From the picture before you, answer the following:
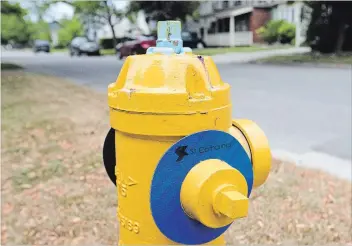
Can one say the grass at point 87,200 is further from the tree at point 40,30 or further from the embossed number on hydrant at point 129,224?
the tree at point 40,30

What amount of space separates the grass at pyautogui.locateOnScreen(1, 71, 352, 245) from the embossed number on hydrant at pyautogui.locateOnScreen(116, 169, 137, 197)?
1484mm

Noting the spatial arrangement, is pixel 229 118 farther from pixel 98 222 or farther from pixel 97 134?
pixel 97 134

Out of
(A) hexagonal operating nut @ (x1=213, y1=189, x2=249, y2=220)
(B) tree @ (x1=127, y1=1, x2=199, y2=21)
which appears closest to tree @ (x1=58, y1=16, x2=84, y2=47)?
(B) tree @ (x1=127, y1=1, x2=199, y2=21)

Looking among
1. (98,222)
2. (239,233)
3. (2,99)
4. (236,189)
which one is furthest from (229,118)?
(2,99)

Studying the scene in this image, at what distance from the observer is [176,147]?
3.56 ft

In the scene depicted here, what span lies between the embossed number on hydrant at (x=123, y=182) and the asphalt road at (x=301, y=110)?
8.90 ft

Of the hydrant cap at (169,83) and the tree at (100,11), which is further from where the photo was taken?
the tree at (100,11)

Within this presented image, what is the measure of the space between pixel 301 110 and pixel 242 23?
27.3 metres

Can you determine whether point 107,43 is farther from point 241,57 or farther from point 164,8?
point 241,57

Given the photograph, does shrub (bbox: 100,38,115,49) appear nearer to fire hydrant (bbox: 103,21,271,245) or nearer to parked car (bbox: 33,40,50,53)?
parked car (bbox: 33,40,50,53)

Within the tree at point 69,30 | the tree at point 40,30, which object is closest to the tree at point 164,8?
the tree at point 69,30

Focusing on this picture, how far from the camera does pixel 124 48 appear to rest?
18.9 metres

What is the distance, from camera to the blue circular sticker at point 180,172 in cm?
109

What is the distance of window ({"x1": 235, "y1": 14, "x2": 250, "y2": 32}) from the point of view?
32344 mm
